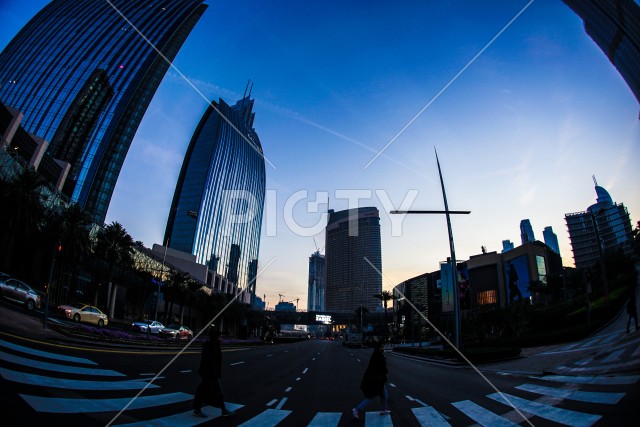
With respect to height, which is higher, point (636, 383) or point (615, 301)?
point (615, 301)

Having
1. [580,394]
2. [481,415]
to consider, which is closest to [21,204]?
[481,415]

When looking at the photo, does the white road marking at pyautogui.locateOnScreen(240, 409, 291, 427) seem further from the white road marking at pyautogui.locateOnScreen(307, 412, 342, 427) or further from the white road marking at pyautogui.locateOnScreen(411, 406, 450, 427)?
the white road marking at pyautogui.locateOnScreen(411, 406, 450, 427)

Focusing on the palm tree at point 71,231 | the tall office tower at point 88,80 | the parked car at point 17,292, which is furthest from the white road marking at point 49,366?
the tall office tower at point 88,80

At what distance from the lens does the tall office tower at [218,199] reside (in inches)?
5635

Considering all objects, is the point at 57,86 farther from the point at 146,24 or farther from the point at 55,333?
the point at 55,333

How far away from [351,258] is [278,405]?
433 feet

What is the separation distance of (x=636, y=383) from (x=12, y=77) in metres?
163

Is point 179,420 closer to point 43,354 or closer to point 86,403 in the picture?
point 86,403

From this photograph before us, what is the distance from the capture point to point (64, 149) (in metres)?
103

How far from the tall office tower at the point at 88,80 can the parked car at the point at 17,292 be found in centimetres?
9308

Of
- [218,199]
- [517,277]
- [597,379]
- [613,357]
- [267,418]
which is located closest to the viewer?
[267,418]

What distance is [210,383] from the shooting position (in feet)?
23.1

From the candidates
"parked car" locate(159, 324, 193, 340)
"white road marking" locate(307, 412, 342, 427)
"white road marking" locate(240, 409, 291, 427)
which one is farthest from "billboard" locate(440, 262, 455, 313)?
"white road marking" locate(240, 409, 291, 427)

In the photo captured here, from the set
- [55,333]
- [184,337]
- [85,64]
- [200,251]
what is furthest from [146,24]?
[55,333]
